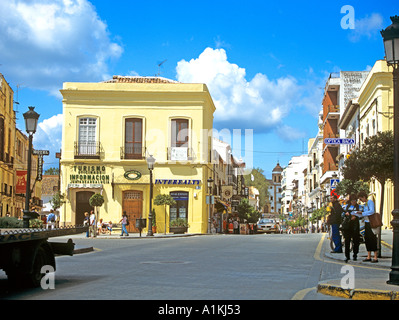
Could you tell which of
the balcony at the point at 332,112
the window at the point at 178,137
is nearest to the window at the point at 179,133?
the window at the point at 178,137

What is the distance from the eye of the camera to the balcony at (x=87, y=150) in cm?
4262

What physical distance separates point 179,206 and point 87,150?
7408 millimetres

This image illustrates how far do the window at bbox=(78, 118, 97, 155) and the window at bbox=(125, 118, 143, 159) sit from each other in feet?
7.41

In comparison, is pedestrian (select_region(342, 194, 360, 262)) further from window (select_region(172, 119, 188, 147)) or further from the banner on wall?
the banner on wall

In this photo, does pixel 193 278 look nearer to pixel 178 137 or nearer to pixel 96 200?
pixel 96 200

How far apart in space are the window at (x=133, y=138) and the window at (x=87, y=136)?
2258 millimetres

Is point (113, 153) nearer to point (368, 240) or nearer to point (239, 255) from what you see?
point (239, 255)

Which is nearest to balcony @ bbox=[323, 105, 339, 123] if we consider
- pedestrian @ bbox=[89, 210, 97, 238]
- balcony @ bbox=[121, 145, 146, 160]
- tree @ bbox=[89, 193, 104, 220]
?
balcony @ bbox=[121, 145, 146, 160]

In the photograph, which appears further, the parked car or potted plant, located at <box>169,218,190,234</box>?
the parked car

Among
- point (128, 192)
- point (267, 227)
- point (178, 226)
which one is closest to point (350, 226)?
point (178, 226)

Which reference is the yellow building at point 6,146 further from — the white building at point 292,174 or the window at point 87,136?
the white building at point 292,174

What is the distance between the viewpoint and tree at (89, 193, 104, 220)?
3875cm
